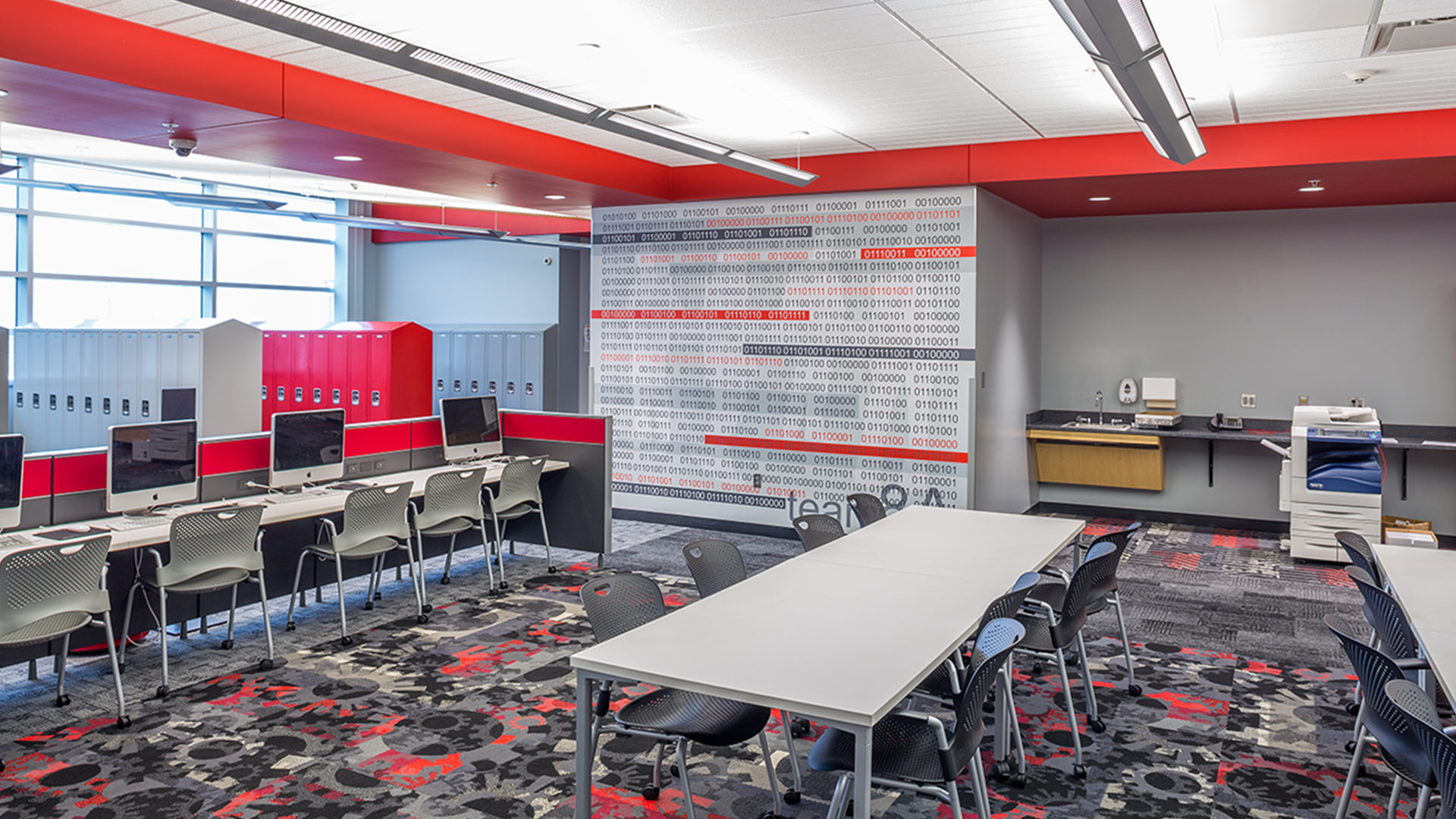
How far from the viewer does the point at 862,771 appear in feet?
8.05

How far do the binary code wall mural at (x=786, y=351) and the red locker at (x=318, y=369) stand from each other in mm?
3011

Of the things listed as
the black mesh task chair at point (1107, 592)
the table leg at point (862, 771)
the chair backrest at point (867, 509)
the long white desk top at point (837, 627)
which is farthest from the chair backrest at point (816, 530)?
the table leg at point (862, 771)

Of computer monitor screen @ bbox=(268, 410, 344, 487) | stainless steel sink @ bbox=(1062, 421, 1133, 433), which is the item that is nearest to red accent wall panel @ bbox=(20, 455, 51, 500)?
computer monitor screen @ bbox=(268, 410, 344, 487)

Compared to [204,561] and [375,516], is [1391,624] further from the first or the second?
[204,561]

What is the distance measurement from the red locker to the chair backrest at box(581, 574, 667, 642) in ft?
24.1

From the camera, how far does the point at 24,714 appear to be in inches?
164

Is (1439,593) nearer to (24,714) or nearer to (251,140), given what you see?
(24,714)

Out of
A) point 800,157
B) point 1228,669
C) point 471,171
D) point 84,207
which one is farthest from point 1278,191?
point 84,207

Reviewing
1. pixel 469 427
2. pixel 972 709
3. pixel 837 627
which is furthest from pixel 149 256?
pixel 972 709

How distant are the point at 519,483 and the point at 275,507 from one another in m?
1.73

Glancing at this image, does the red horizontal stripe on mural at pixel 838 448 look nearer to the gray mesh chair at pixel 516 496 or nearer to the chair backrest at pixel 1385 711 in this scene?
the gray mesh chair at pixel 516 496

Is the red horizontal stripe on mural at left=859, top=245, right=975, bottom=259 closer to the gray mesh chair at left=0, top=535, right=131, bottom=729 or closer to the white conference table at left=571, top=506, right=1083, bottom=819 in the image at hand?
the white conference table at left=571, top=506, right=1083, bottom=819

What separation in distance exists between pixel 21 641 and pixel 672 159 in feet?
18.1

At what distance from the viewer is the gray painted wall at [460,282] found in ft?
41.5
